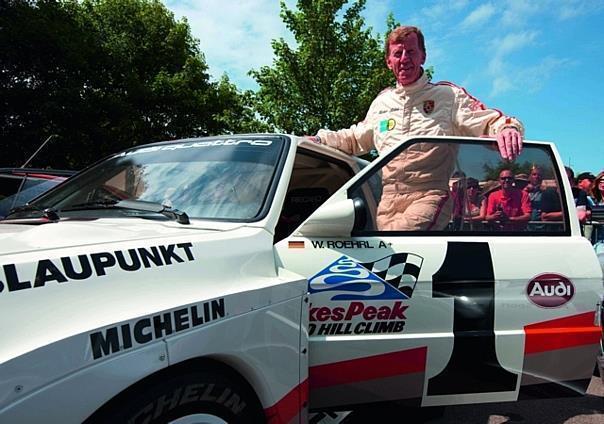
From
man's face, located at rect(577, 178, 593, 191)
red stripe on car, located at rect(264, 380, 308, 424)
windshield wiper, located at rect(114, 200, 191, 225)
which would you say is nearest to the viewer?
red stripe on car, located at rect(264, 380, 308, 424)

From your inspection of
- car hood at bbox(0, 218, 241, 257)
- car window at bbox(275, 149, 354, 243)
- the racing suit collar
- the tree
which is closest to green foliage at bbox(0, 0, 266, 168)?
the tree

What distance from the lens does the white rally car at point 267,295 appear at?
1449mm

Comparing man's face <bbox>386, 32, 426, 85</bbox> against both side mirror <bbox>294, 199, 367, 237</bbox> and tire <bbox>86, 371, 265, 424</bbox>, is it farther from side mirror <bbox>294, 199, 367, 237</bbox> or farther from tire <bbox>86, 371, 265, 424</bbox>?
tire <bbox>86, 371, 265, 424</bbox>

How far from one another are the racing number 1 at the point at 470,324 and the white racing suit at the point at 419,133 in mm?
240

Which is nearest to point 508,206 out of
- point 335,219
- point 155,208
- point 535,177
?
point 535,177

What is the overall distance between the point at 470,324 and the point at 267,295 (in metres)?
1.13

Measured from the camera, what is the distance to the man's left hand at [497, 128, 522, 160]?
268cm

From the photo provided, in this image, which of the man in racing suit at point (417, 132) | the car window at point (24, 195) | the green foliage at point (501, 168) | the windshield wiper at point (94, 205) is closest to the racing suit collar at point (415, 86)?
the man in racing suit at point (417, 132)

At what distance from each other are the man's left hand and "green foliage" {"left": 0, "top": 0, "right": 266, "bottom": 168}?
9904 millimetres

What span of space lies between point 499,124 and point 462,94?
35 centimetres

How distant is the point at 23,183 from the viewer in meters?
5.28

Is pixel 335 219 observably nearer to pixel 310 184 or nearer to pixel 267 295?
pixel 267 295

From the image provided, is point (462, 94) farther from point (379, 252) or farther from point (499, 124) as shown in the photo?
point (379, 252)

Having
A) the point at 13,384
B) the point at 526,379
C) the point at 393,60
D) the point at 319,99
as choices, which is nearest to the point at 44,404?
the point at 13,384
